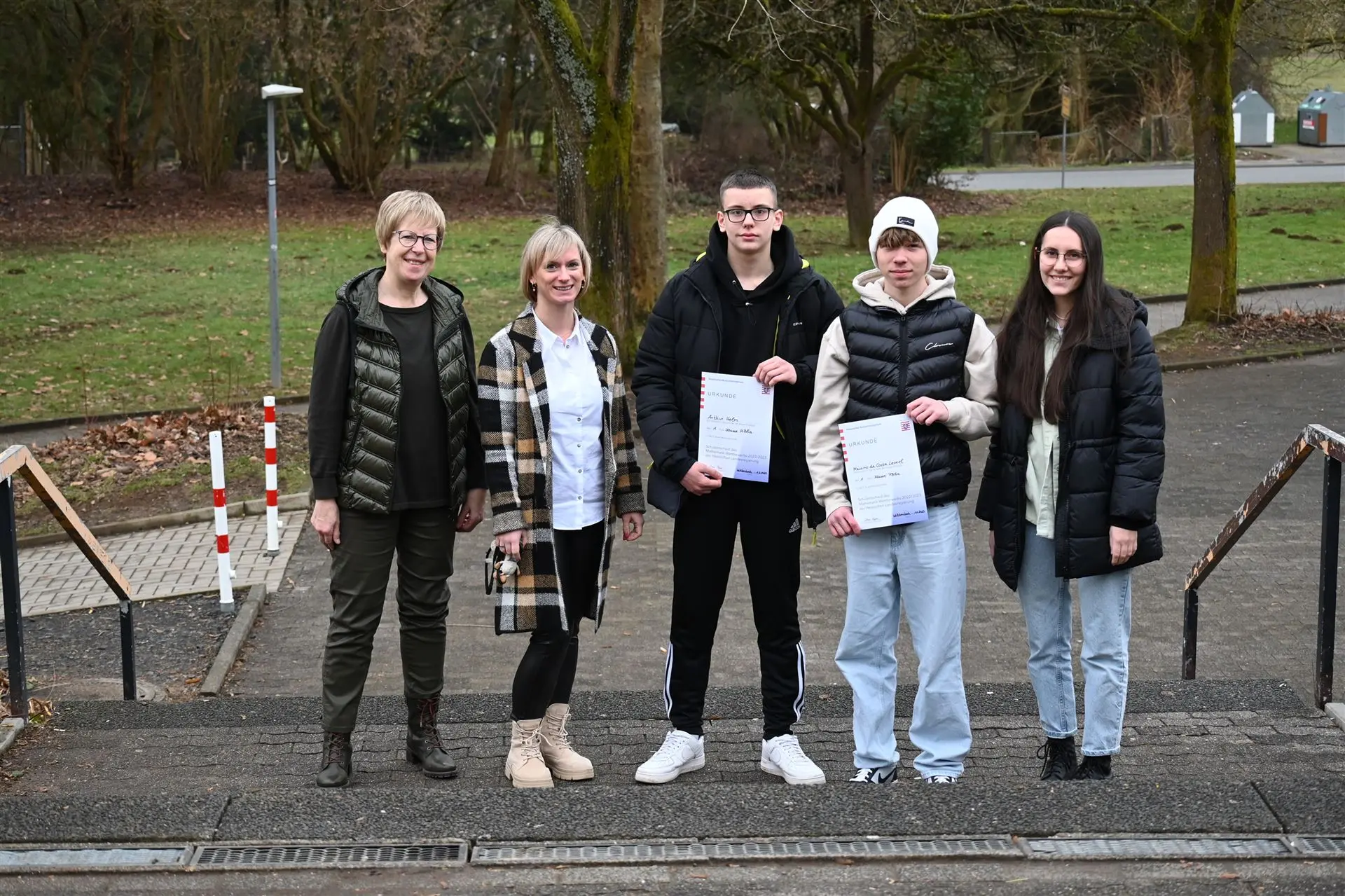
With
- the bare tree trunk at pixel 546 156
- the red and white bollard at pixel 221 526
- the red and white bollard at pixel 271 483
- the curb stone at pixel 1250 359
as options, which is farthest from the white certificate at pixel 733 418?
the bare tree trunk at pixel 546 156

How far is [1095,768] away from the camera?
16.8 feet

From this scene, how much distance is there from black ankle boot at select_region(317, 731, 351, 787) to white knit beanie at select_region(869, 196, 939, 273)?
2.36m

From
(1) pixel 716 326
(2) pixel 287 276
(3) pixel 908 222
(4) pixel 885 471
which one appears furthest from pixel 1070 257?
(2) pixel 287 276

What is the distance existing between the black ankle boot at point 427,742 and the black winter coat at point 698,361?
3.59ft

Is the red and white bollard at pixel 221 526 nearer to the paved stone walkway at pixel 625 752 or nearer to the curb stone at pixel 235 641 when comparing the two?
the curb stone at pixel 235 641

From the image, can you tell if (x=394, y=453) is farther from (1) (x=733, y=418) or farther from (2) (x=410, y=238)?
(1) (x=733, y=418)

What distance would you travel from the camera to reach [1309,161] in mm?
50062

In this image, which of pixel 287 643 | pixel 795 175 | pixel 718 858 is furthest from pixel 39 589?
pixel 795 175

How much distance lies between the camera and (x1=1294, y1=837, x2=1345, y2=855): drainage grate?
4.02m

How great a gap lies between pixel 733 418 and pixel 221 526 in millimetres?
4820

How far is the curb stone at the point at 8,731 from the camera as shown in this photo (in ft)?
18.2

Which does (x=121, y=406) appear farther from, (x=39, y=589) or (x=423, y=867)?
(x=423, y=867)

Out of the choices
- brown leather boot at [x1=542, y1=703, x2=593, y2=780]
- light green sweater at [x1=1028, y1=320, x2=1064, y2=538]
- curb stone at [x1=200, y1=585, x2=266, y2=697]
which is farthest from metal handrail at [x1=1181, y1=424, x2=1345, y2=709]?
curb stone at [x1=200, y1=585, x2=266, y2=697]

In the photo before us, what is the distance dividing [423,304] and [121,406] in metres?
11.3
